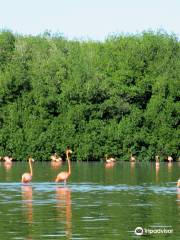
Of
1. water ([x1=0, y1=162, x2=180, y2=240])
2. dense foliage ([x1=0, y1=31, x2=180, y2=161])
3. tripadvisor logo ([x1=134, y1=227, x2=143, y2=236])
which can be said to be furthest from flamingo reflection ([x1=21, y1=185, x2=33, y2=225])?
dense foliage ([x1=0, y1=31, x2=180, y2=161])

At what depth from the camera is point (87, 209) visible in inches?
1268

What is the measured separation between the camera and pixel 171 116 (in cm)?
9244

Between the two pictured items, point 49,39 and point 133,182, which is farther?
point 49,39

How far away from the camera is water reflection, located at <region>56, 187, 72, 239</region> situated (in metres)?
26.9

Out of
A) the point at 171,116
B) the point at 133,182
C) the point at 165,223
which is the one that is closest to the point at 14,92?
the point at 171,116

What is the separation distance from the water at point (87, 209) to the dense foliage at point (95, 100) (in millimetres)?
41428

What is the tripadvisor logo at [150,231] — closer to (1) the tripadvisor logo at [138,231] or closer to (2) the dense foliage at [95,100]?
(1) the tripadvisor logo at [138,231]

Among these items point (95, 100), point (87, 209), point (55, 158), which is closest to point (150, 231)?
point (87, 209)

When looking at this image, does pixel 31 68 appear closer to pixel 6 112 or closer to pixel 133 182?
pixel 6 112

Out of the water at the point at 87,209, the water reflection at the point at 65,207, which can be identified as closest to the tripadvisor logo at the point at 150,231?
the water at the point at 87,209

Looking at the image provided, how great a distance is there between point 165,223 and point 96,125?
63101 millimetres

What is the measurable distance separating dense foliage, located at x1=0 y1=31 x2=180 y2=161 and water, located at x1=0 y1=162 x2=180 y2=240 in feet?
136

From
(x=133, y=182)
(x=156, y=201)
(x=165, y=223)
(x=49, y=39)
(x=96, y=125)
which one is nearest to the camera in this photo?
(x=165, y=223)

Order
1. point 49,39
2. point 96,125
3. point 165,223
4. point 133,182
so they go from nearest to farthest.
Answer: point 165,223, point 133,182, point 96,125, point 49,39
